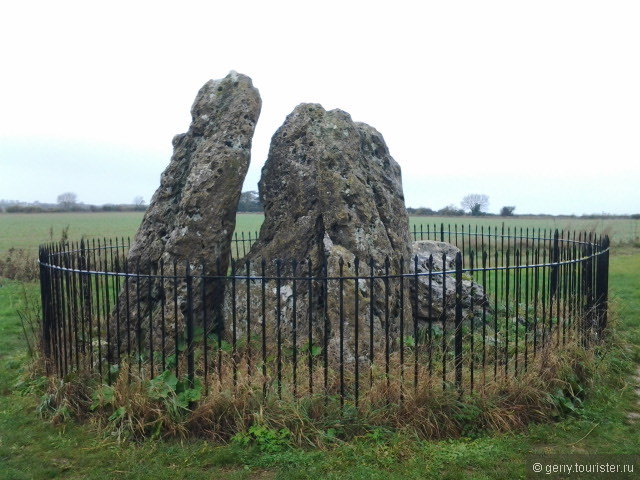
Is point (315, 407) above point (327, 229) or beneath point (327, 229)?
beneath

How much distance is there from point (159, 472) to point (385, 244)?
4.16m

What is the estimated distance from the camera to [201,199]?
7898 millimetres

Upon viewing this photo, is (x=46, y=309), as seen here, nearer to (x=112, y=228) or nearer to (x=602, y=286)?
(x=602, y=286)

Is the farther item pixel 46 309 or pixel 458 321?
pixel 46 309

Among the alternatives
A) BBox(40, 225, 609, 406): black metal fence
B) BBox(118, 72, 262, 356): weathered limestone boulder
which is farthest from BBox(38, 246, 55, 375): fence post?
BBox(118, 72, 262, 356): weathered limestone boulder

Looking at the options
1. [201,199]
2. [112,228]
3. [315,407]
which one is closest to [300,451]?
[315,407]

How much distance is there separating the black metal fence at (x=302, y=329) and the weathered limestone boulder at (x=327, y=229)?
0.11 ft

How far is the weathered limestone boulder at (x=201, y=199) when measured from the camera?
7.88 metres

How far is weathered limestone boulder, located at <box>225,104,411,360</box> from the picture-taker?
7.36 meters

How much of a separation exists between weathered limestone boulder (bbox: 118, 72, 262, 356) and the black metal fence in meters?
0.07

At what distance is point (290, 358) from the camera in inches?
284

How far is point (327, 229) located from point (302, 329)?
4.53 feet

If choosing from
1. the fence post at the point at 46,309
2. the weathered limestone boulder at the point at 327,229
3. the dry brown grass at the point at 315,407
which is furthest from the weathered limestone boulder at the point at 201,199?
the dry brown grass at the point at 315,407

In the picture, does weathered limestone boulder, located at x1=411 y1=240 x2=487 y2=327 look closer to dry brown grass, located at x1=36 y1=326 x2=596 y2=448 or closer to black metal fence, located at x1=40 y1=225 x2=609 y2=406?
black metal fence, located at x1=40 y1=225 x2=609 y2=406
